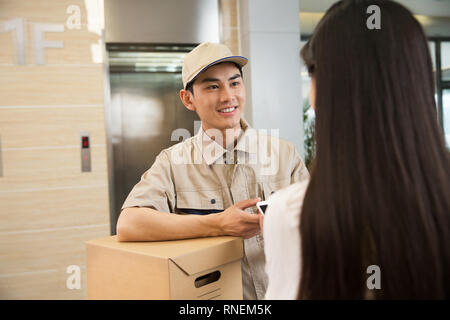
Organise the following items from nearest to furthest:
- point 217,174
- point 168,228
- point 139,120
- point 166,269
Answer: point 166,269, point 168,228, point 217,174, point 139,120

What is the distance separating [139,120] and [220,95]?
1.91 meters

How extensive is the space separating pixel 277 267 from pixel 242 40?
289cm

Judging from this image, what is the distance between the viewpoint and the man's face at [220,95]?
62.0 inches

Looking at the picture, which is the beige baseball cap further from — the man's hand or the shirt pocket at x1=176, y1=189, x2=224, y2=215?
the man's hand

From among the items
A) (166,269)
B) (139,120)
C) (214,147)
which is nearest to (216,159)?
(214,147)

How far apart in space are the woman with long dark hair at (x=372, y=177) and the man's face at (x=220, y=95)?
0.85m

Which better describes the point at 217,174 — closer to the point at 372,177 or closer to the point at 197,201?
the point at 197,201

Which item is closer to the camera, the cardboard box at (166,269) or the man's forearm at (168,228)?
the cardboard box at (166,269)

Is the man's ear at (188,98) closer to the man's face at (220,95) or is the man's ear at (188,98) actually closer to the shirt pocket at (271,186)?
the man's face at (220,95)

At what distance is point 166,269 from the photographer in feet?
3.00
